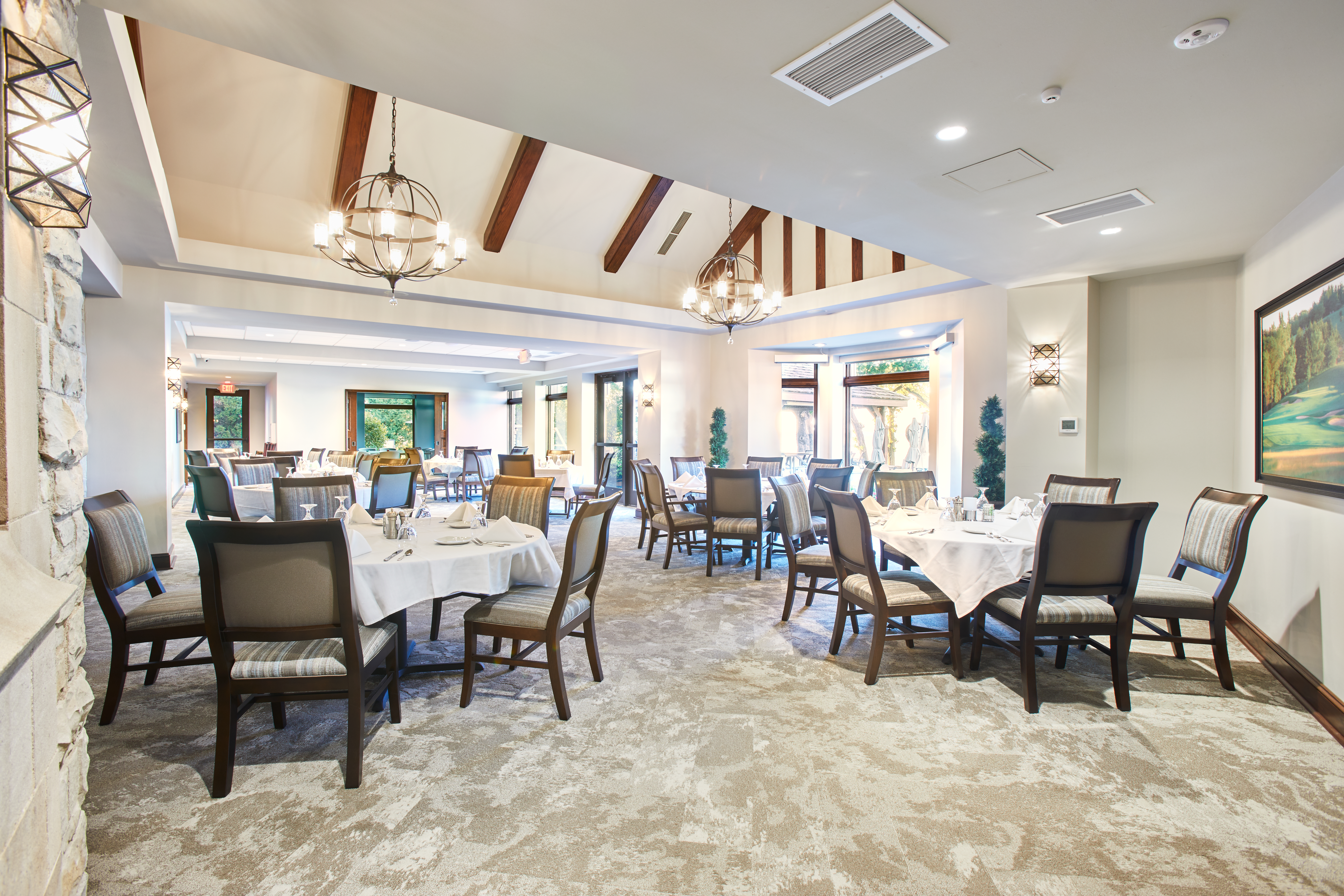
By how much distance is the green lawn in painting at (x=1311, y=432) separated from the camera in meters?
3.00

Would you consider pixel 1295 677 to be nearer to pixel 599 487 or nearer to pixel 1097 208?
pixel 1097 208

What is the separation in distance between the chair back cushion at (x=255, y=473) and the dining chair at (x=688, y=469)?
14.1ft

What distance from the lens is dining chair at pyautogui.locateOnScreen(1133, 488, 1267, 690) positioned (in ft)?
10.3

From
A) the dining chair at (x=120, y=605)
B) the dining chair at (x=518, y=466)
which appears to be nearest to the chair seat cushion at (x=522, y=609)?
the dining chair at (x=120, y=605)

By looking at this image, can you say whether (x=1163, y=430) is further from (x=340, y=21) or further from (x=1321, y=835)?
(x=340, y=21)

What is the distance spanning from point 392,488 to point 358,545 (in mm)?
3456

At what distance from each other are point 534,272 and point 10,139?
22.7ft

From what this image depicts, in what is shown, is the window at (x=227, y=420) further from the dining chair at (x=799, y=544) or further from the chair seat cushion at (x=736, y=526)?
the dining chair at (x=799, y=544)

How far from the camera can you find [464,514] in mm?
3508

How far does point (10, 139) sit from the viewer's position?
4.68 feet

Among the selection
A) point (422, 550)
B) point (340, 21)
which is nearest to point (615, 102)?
point (340, 21)

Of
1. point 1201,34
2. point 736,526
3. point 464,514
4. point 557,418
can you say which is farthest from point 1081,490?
point 557,418

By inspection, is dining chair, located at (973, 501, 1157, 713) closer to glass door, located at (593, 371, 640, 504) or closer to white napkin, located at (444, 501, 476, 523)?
white napkin, located at (444, 501, 476, 523)

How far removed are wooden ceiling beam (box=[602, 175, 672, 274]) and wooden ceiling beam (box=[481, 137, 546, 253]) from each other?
57.7 inches
